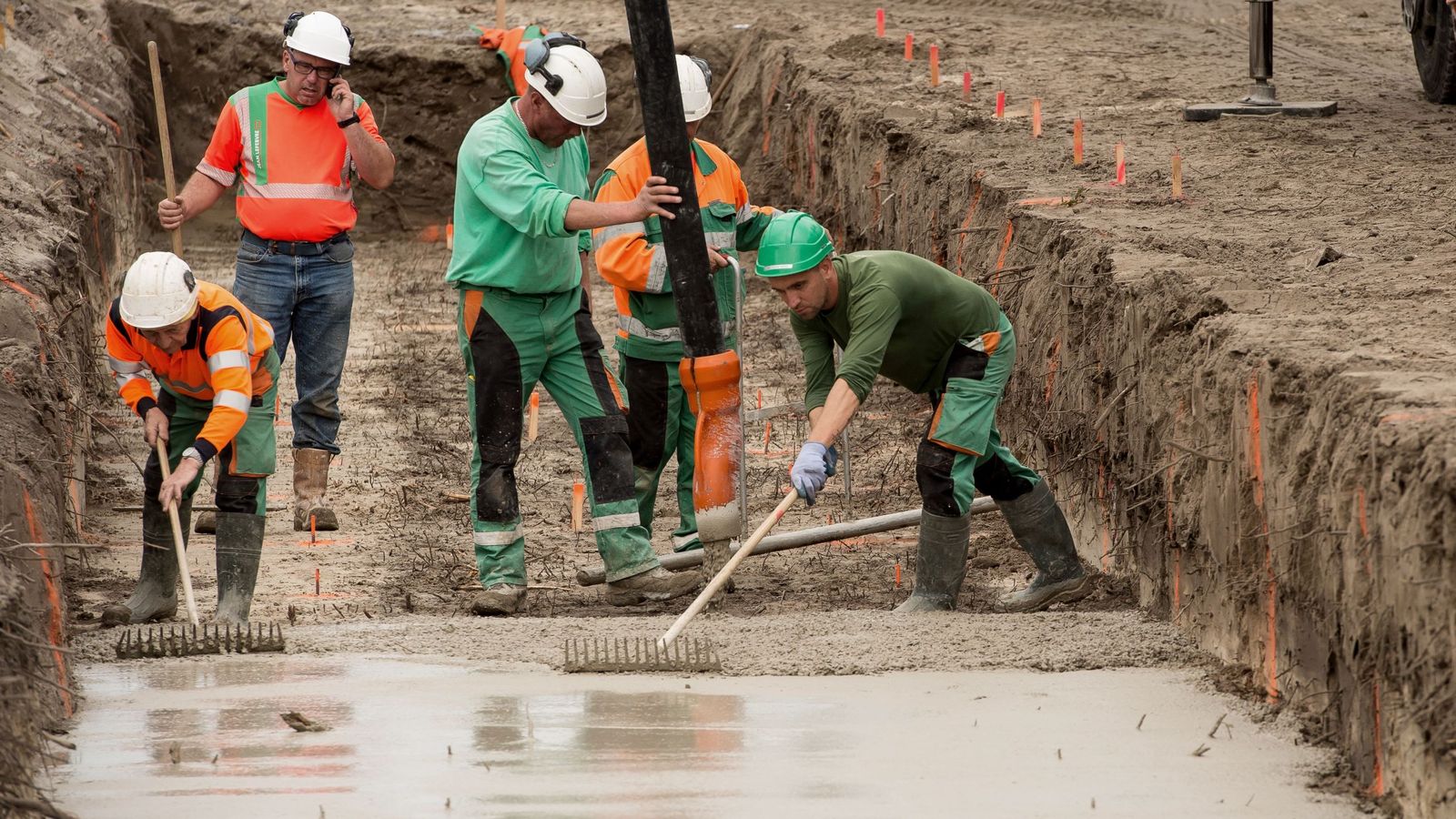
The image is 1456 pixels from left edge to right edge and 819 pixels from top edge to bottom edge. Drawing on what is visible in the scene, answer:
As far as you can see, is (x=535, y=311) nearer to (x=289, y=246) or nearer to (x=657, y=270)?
(x=657, y=270)

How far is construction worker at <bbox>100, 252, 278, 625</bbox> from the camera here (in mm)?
6027

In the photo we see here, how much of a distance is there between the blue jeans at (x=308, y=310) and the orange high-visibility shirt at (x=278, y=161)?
119mm

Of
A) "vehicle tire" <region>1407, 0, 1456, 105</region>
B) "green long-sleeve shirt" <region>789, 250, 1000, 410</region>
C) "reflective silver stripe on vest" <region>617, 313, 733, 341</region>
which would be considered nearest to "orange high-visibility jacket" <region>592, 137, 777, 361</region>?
"reflective silver stripe on vest" <region>617, 313, 733, 341</region>

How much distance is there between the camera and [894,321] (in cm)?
598

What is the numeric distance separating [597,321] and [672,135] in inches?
234

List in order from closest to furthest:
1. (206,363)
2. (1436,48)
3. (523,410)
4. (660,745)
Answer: (660,745), (206,363), (523,410), (1436,48)

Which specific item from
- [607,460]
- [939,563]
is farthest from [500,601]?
[939,563]

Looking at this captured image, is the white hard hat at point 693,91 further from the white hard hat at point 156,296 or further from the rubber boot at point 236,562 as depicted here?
the rubber boot at point 236,562

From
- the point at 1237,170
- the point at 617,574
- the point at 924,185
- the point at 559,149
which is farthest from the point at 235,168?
A: the point at 1237,170

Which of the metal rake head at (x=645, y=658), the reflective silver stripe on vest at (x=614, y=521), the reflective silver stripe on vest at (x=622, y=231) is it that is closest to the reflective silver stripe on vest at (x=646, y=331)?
the reflective silver stripe on vest at (x=622, y=231)

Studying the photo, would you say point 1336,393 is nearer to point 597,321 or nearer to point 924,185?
point 924,185

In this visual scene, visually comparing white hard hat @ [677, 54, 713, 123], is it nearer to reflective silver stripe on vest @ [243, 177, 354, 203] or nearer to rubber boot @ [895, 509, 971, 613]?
reflective silver stripe on vest @ [243, 177, 354, 203]

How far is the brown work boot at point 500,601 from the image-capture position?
6.68 metres

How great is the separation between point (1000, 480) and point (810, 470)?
1.16 meters
